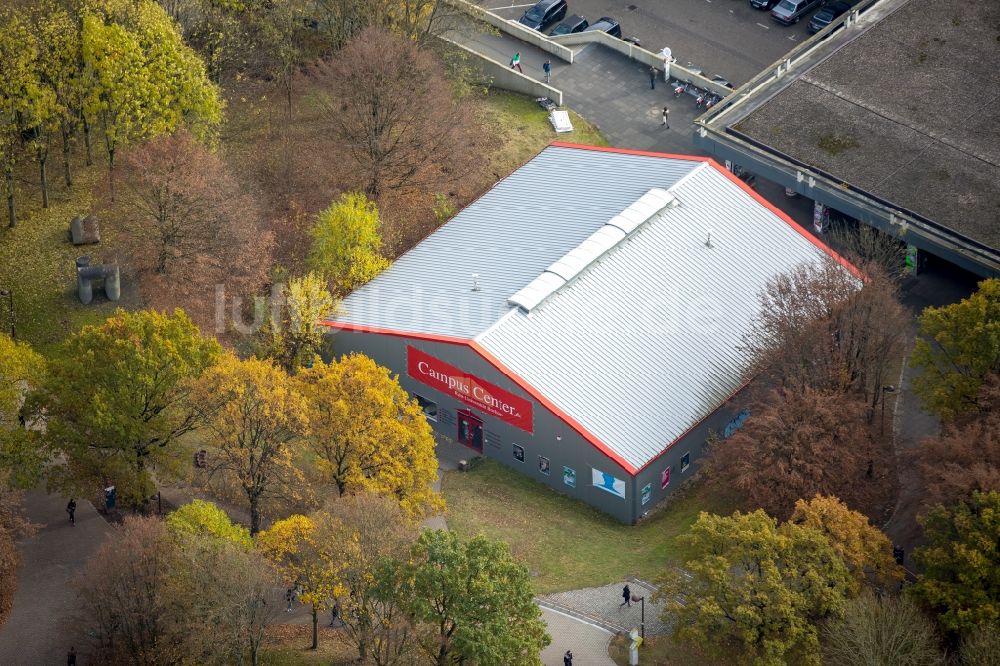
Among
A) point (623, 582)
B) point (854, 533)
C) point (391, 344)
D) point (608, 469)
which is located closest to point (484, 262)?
point (391, 344)

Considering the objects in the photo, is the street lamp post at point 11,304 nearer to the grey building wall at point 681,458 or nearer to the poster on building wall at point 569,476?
the poster on building wall at point 569,476

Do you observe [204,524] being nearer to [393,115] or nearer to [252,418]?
[252,418]

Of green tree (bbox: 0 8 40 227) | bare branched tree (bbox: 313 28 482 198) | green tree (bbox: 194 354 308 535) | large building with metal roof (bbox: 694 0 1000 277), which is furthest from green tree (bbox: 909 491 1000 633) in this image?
green tree (bbox: 0 8 40 227)

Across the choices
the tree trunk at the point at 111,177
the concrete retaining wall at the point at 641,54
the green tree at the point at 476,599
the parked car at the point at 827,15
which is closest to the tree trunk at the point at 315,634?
the green tree at the point at 476,599

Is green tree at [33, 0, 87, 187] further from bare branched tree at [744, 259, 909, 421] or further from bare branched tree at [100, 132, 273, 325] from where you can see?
bare branched tree at [744, 259, 909, 421]

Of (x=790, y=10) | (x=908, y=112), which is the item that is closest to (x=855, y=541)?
(x=908, y=112)

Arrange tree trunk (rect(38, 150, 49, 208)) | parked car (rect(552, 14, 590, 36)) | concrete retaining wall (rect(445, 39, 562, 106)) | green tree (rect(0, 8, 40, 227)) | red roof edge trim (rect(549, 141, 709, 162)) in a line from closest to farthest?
green tree (rect(0, 8, 40, 227))
tree trunk (rect(38, 150, 49, 208))
red roof edge trim (rect(549, 141, 709, 162))
concrete retaining wall (rect(445, 39, 562, 106))
parked car (rect(552, 14, 590, 36))
